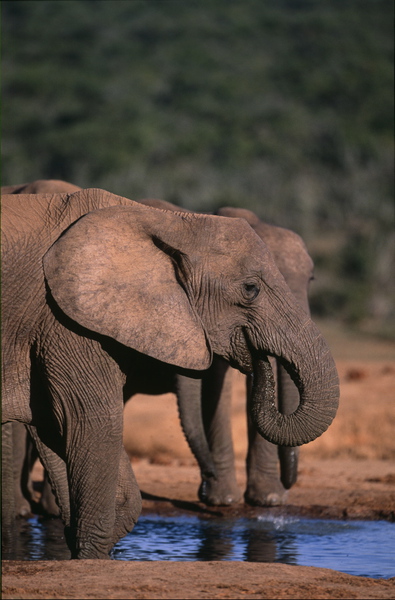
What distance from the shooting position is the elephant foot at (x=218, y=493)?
8.00 metres

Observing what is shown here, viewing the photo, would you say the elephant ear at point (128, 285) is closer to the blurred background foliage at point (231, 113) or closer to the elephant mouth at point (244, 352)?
the elephant mouth at point (244, 352)

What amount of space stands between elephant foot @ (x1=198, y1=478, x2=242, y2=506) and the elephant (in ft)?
9.22

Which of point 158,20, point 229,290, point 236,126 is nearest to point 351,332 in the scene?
point 229,290

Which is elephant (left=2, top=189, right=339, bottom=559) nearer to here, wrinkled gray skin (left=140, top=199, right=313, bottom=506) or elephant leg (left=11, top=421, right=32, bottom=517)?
wrinkled gray skin (left=140, top=199, right=313, bottom=506)

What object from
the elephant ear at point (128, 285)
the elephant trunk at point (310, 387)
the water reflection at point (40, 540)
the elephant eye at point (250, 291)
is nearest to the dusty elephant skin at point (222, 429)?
the water reflection at point (40, 540)

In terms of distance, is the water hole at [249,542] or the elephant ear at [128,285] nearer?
the elephant ear at [128,285]

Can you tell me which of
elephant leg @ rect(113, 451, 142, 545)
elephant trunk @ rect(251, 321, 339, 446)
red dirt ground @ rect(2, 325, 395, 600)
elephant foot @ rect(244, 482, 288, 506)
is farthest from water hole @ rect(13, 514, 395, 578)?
elephant trunk @ rect(251, 321, 339, 446)

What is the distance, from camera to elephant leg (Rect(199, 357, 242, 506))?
26.3 ft

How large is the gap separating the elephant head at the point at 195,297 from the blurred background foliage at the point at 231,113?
55.6ft

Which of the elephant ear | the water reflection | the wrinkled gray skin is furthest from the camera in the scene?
Answer: the wrinkled gray skin

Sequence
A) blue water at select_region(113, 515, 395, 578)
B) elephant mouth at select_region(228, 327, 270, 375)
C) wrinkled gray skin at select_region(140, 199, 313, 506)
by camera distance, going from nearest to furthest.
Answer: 1. elephant mouth at select_region(228, 327, 270, 375)
2. blue water at select_region(113, 515, 395, 578)
3. wrinkled gray skin at select_region(140, 199, 313, 506)

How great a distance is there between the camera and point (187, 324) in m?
5.02

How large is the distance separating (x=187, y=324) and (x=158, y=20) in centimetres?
6840

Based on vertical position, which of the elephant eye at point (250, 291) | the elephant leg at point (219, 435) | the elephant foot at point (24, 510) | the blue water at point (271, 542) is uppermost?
the elephant eye at point (250, 291)
